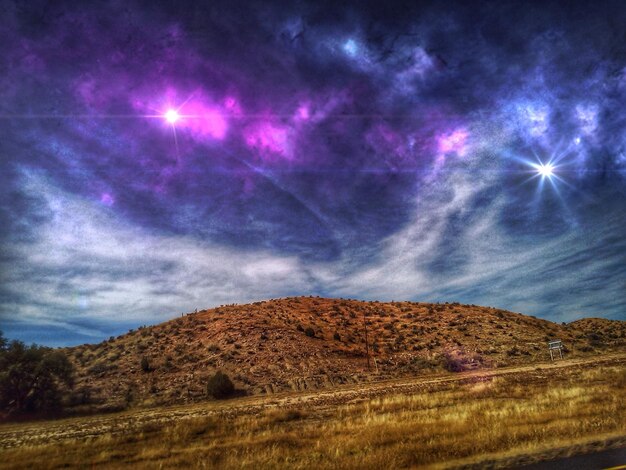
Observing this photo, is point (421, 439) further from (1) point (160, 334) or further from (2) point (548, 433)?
(1) point (160, 334)

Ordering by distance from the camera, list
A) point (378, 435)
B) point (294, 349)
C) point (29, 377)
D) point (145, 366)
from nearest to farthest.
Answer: point (378, 435)
point (29, 377)
point (145, 366)
point (294, 349)

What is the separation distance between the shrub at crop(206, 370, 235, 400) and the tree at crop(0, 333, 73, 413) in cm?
1508

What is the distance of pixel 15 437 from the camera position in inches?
932

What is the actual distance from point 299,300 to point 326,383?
43822 mm

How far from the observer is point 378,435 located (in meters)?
13.7

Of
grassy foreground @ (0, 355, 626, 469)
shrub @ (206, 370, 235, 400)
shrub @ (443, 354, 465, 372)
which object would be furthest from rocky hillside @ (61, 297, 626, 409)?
grassy foreground @ (0, 355, 626, 469)

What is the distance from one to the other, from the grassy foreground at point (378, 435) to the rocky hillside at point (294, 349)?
2266 centimetres

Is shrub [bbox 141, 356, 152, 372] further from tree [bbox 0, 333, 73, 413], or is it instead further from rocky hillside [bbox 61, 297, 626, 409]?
tree [bbox 0, 333, 73, 413]

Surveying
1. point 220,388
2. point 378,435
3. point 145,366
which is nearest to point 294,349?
point 220,388

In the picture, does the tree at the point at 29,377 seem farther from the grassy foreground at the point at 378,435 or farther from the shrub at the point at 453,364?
the shrub at the point at 453,364

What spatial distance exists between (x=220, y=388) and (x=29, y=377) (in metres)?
19.9

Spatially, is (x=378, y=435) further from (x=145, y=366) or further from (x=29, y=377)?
(x=145, y=366)

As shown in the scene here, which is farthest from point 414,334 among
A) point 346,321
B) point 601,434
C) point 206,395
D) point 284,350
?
point 601,434

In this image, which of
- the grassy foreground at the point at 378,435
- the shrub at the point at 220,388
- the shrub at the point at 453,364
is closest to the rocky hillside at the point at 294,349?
the shrub at the point at 453,364
